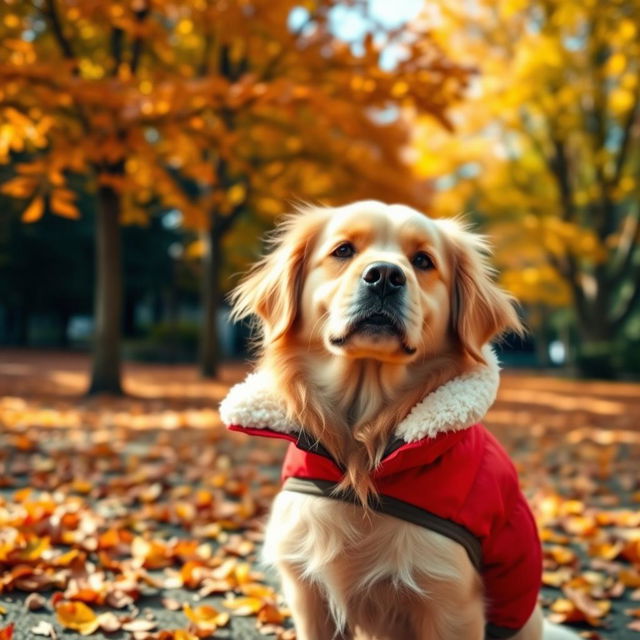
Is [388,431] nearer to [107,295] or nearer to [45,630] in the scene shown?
[45,630]

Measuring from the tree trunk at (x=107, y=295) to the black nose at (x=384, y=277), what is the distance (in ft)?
28.7

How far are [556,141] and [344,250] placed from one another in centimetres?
1729

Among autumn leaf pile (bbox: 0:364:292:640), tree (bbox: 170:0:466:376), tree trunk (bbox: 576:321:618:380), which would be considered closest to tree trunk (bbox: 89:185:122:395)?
tree (bbox: 170:0:466:376)

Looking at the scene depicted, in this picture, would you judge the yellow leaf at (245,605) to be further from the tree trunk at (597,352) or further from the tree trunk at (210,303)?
the tree trunk at (597,352)

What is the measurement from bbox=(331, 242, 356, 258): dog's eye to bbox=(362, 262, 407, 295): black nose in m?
0.24

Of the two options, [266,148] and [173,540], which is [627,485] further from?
[266,148]

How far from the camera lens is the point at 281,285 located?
2.66m

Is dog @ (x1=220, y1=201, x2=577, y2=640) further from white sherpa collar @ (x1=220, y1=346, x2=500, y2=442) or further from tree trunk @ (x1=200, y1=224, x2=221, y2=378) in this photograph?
tree trunk @ (x1=200, y1=224, x2=221, y2=378)

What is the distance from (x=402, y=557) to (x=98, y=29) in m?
10.9

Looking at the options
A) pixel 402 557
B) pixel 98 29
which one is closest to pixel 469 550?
pixel 402 557

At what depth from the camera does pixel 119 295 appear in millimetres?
10688

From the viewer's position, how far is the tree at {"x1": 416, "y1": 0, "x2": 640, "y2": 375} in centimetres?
1556

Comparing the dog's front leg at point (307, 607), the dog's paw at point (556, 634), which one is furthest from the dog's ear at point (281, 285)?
the dog's paw at point (556, 634)

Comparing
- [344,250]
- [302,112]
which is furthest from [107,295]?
[344,250]
